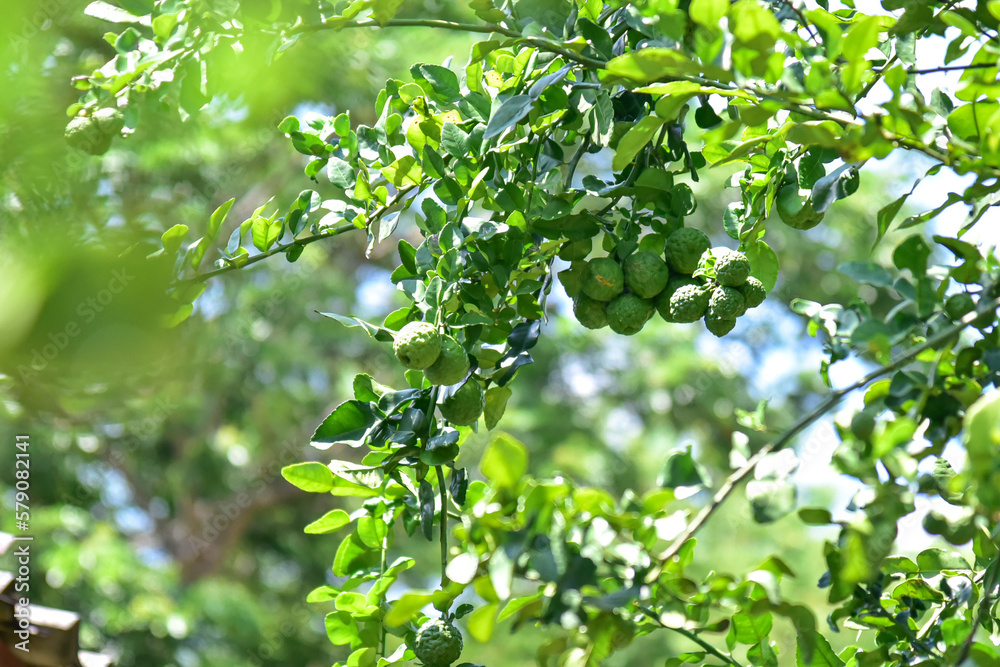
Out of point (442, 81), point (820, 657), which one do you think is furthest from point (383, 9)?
point (820, 657)

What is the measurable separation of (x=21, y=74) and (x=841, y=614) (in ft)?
2.98

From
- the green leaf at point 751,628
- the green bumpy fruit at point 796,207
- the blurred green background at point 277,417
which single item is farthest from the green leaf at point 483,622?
the blurred green background at point 277,417

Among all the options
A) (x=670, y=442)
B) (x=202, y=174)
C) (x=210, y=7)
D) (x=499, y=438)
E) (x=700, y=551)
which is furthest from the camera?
(x=670, y=442)

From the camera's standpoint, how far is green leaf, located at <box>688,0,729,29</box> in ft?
1.84

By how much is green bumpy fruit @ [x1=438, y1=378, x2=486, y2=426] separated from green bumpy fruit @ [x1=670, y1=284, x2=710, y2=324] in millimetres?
207

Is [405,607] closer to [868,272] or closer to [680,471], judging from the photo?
[680,471]

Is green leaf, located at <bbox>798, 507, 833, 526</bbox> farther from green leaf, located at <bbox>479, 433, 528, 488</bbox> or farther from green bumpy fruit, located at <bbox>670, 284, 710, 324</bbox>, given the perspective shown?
green bumpy fruit, located at <bbox>670, 284, 710, 324</bbox>

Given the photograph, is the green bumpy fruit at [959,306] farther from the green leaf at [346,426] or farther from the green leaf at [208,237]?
the green leaf at [208,237]

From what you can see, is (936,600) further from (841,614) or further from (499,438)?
(499,438)

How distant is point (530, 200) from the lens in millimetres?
797

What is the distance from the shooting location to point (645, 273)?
810 mm

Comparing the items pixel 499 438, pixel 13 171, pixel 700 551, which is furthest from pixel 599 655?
pixel 700 551

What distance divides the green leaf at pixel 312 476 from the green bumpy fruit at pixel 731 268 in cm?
40

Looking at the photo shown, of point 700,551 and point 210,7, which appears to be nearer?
point 210,7
